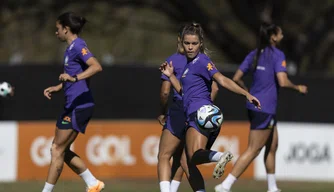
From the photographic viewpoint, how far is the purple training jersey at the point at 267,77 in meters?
11.5

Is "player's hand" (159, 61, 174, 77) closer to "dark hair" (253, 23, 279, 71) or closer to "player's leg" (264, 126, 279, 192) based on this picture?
"dark hair" (253, 23, 279, 71)

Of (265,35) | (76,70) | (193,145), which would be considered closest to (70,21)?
(76,70)

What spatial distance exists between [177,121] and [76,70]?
146 centimetres

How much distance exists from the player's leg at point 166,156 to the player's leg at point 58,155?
1.29 metres

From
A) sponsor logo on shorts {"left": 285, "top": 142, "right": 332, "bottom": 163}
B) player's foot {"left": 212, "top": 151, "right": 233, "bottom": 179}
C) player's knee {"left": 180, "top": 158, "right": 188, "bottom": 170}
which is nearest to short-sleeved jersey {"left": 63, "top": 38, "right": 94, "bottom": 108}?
player's knee {"left": 180, "top": 158, "right": 188, "bottom": 170}

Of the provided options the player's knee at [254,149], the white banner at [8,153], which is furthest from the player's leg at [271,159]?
the white banner at [8,153]

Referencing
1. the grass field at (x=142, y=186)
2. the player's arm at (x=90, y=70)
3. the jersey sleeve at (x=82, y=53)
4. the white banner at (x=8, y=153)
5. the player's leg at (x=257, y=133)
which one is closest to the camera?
the player's arm at (x=90, y=70)

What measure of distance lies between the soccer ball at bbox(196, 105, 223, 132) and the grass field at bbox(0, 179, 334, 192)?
4.29m

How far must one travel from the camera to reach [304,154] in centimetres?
1677

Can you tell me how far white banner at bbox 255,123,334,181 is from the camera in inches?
655

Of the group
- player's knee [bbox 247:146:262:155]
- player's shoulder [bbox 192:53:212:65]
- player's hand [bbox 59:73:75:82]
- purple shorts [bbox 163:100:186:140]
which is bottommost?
player's knee [bbox 247:146:262:155]

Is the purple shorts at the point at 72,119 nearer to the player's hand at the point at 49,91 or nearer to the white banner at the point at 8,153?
the player's hand at the point at 49,91

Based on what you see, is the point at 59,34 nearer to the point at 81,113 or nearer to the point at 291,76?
the point at 81,113

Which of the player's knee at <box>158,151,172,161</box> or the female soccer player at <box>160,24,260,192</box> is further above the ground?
the female soccer player at <box>160,24,260,192</box>
